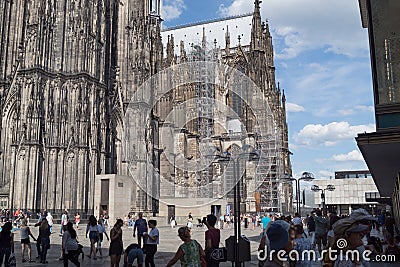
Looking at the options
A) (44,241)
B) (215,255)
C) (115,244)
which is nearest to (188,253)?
(215,255)

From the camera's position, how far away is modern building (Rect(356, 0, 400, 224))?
7.16 metres

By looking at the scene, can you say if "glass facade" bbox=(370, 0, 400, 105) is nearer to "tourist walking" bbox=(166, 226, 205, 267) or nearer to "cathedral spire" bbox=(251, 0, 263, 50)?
"tourist walking" bbox=(166, 226, 205, 267)

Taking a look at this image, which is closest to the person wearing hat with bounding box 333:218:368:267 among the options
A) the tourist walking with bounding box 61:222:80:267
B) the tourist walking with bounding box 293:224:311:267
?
the tourist walking with bounding box 293:224:311:267

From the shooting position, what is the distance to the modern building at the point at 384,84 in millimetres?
7164

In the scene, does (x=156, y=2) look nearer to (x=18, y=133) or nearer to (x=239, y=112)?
(x=239, y=112)

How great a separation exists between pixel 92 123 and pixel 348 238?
86.2 feet

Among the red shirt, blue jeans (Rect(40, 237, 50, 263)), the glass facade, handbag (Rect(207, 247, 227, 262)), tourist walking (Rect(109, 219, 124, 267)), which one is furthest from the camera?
blue jeans (Rect(40, 237, 50, 263))

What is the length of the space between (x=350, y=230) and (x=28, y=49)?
86.8 feet

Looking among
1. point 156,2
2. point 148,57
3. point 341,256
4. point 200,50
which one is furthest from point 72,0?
point 341,256

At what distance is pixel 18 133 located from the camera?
25672mm

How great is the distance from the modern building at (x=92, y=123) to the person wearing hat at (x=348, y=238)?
2333 centimetres

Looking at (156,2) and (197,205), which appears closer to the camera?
(197,205)

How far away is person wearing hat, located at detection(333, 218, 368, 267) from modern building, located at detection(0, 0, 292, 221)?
23.3 metres

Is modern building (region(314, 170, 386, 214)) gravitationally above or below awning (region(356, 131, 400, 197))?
below
